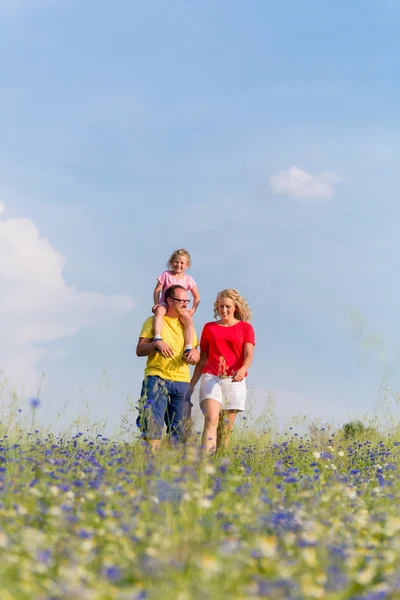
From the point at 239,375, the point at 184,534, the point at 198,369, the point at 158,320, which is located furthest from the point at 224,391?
the point at 184,534

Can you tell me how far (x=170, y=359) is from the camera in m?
9.01

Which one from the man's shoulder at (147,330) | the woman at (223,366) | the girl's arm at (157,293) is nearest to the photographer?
the woman at (223,366)

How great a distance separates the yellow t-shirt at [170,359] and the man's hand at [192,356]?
0.14 m

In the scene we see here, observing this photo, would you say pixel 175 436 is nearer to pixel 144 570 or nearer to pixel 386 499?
pixel 386 499

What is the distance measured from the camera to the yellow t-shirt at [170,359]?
8.98 meters

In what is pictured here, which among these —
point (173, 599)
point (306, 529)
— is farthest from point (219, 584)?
point (306, 529)

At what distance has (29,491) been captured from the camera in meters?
5.77

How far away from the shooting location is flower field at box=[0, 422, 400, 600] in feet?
11.8

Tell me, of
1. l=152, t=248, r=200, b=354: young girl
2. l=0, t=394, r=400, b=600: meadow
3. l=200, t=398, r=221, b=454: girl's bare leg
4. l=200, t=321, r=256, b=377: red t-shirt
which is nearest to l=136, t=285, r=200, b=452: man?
l=200, t=321, r=256, b=377: red t-shirt

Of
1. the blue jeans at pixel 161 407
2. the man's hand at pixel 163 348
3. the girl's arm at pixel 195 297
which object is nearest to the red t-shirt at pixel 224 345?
the blue jeans at pixel 161 407

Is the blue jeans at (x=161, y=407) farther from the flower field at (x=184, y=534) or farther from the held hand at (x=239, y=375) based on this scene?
the flower field at (x=184, y=534)

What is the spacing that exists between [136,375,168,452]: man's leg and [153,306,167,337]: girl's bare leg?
1.90 feet

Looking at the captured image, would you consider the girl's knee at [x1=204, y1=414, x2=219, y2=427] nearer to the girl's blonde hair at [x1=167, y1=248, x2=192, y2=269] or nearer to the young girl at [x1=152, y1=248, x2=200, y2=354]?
the young girl at [x1=152, y1=248, x2=200, y2=354]

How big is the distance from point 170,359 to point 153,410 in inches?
27.5
